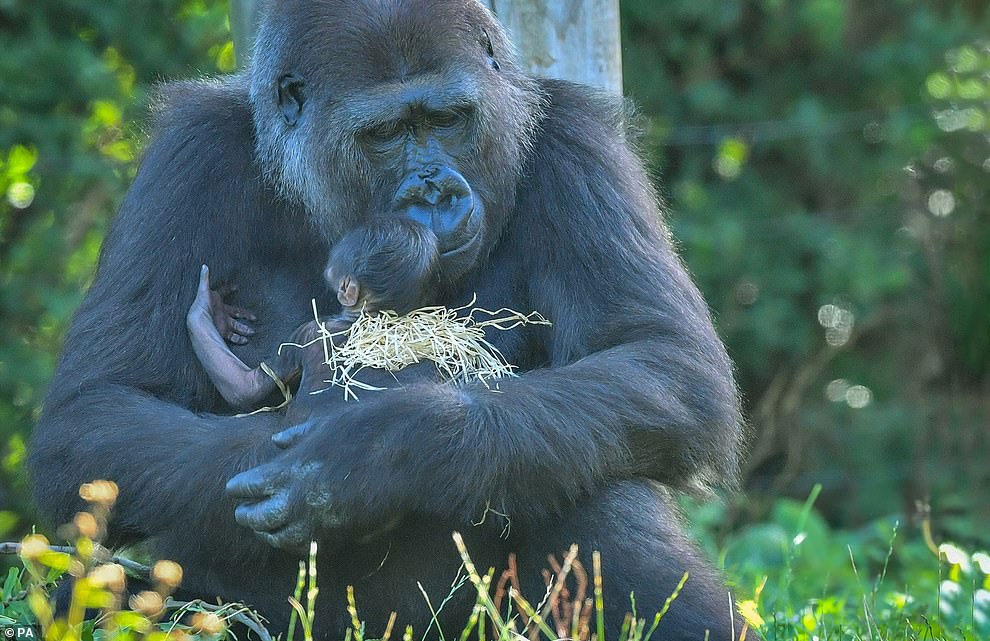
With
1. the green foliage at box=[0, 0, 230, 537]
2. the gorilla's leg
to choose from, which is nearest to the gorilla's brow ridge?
the gorilla's leg

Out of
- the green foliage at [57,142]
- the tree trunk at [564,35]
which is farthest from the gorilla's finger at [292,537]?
the green foliage at [57,142]

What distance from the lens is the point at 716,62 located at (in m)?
8.00

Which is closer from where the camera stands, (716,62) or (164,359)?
(164,359)

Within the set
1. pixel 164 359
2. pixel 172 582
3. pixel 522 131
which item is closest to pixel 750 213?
pixel 522 131

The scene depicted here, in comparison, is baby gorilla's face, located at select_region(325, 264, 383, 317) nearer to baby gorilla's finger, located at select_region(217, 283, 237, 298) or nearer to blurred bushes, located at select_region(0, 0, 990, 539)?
baby gorilla's finger, located at select_region(217, 283, 237, 298)

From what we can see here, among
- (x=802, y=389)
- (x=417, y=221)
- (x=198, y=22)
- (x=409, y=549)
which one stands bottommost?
(x=802, y=389)

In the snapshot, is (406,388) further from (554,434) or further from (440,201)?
(440,201)

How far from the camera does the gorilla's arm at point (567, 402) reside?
302 centimetres

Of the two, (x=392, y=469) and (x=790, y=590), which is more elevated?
(x=392, y=469)

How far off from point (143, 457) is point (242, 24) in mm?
1933

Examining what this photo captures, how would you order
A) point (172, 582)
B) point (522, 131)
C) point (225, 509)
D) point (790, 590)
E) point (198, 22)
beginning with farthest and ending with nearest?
point (198, 22)
point (790, 590)
point (522, 131)
point (225, 509)
point (172, 582)

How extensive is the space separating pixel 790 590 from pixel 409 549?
1880mm

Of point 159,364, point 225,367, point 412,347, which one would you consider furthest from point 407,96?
point 159,364

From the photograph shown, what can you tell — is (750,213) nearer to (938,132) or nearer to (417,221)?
(938,132)
